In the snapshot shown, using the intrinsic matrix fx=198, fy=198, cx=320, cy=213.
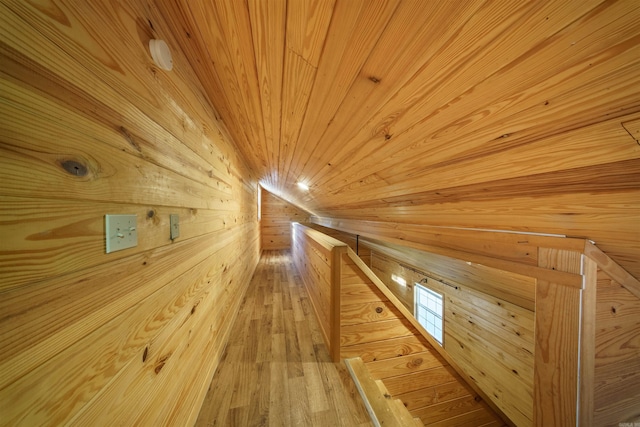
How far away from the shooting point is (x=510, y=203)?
0.85 m

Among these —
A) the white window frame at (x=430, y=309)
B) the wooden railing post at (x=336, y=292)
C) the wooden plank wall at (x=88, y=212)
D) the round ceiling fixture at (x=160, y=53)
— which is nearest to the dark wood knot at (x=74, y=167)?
the wooden plank wall at (x=88, y=212)

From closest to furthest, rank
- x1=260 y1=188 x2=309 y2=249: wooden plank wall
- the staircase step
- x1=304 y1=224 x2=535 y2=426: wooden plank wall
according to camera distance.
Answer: the staircase step → x1=304 y1=224 x2=535 y2=426: wooden plank wall → x1=260 y1=188 x2=309 y2=249: wooden plank wall

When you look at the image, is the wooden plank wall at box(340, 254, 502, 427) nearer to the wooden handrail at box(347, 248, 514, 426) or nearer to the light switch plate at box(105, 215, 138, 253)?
the wooden handrail at box(347, 248, 514, 426)

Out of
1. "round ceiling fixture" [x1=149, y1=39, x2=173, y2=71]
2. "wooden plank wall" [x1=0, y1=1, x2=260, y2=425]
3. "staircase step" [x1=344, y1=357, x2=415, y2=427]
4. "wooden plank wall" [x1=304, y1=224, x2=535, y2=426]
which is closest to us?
"wooden plank wall" [x1=0, y1=1, x2=260, y2=425]

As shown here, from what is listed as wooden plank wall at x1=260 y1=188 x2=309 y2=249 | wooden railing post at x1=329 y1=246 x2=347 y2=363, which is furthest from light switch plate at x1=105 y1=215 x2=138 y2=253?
wooden plank wall at x1=260 y1=188 x2=309 y2=249

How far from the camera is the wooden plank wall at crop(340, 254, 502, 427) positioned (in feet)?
4.92

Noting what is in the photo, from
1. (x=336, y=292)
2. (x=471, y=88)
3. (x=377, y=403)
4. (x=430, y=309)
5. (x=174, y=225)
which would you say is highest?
(x=471, y=88)

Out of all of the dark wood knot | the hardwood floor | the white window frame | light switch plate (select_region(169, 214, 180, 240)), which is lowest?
the white window frame

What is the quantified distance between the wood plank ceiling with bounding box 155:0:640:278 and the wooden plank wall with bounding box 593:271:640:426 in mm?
139

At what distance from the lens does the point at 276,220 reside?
6.19 meters

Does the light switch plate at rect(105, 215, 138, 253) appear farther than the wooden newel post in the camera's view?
No

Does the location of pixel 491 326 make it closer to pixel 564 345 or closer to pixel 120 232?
pixel 564 345

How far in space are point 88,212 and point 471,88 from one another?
1.07 meters

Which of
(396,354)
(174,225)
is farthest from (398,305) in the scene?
(174,225)
